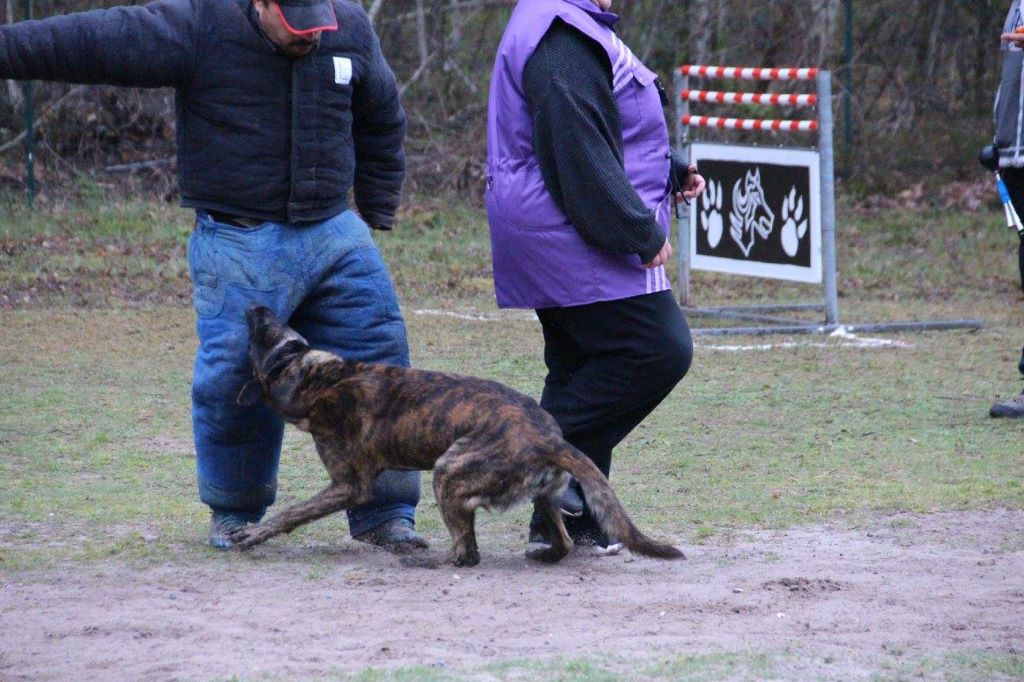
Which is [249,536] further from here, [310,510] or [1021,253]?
[1021,253]

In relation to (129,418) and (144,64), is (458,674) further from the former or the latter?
(129,418)

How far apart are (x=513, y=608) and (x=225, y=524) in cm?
127

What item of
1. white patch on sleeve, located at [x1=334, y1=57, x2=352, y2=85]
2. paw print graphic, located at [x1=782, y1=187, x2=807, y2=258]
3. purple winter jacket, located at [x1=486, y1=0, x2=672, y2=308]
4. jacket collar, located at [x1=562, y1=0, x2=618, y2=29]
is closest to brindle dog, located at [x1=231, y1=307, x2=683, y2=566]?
purple winter jacket, located at [x1=486, y1=0, x2=672, y2=308]

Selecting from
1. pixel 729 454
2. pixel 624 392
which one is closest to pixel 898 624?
pixel 624 392

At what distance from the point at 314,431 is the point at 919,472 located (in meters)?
2.79

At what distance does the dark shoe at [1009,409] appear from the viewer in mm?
7527

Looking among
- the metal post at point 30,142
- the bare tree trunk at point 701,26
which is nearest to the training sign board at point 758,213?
the bare tree trunk at point 701,26

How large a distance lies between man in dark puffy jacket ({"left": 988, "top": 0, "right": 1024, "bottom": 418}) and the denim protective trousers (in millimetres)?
3557

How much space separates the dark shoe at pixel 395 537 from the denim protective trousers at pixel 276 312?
0.02 meters

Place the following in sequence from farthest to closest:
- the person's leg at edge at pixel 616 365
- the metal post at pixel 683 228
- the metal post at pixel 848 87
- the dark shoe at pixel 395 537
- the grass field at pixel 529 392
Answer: the metal post at pixel 848 87
the metal post at pixel 683 228
the grass field at pixel 529 392
the dark shoe at pixel 395 537
the person's leg at edge at pixel 616 365

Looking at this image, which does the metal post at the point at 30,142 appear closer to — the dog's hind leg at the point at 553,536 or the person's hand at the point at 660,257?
the dog's hind leg at the point at 553,536

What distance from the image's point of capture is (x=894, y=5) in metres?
17.5

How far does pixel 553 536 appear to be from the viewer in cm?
506

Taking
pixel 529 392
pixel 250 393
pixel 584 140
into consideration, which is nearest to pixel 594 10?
pixel 584 140
